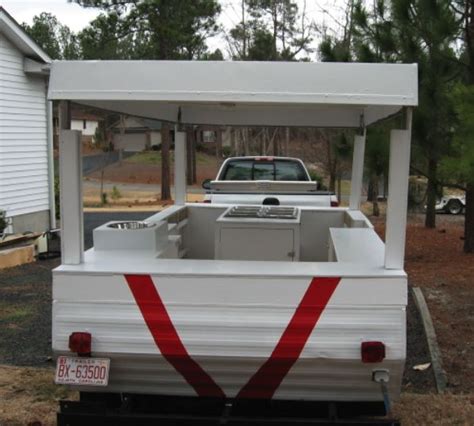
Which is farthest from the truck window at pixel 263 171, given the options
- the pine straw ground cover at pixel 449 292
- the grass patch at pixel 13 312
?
the grass patch at pixel 13 312

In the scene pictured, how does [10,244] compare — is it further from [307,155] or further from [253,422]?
[307,155]

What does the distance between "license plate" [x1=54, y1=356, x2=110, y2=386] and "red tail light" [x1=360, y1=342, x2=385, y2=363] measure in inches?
48.9

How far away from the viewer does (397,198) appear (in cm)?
329

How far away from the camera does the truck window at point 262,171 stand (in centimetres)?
1079

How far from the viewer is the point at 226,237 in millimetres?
4969

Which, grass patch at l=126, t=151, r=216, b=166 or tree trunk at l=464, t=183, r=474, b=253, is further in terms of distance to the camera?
grass patch at l=126, t=151, r=216, b=166

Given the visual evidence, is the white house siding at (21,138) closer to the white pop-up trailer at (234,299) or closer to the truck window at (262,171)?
the truck window at (262,171)

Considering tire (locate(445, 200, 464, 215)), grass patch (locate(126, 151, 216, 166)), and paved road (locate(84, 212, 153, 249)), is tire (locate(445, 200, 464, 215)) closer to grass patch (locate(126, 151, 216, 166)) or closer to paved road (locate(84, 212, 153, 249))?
paved road (locate(84, 212, 153, 249))

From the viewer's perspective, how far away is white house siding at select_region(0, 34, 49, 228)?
1310cm

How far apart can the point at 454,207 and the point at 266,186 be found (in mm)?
17336

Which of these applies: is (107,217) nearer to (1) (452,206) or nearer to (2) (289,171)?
(2) (289,171)

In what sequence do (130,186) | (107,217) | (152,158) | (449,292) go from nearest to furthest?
(449,292)
(107,217)
(130,186)
(152,158)

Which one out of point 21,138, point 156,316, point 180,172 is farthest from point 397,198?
point 21,138

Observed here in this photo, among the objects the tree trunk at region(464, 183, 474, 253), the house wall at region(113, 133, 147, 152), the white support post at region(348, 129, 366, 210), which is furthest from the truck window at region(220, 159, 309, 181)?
the house wall at region(113, 133, 147, 152)
